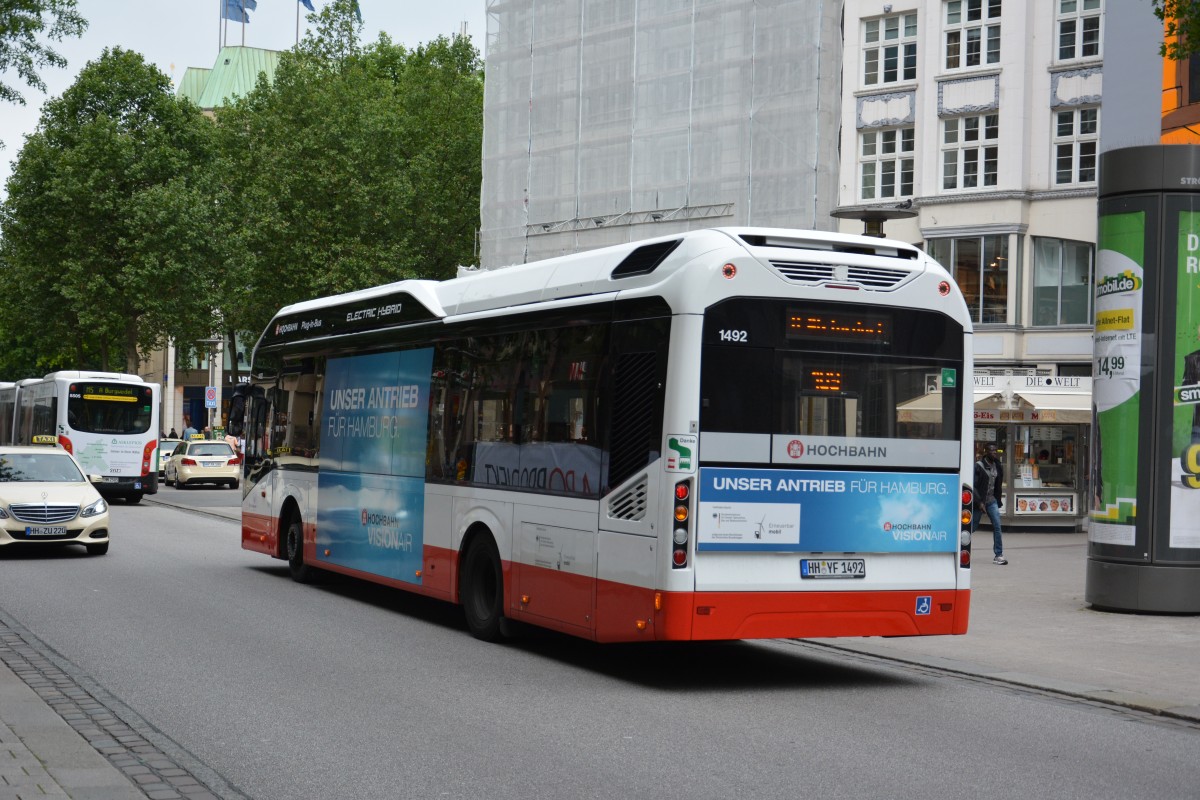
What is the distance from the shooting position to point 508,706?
9617 millimetres

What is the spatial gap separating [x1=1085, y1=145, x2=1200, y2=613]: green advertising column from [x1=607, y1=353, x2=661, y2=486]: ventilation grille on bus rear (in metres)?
7.29

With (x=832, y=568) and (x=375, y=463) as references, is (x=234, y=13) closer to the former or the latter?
(x=375, y=463)

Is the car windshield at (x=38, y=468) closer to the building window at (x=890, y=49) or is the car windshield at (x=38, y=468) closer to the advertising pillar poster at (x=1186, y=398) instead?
the advertising pillar poster at (x=1186, y=398)

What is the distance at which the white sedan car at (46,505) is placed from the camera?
798 inches

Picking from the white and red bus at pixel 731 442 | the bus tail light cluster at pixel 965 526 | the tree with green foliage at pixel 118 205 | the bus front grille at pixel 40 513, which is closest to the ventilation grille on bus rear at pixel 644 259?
the white and red bus at pixel 731 442

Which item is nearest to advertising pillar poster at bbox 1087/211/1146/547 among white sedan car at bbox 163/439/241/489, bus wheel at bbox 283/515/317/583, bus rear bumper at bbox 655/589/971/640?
bus rear bumper at bbox 655/589/971/640

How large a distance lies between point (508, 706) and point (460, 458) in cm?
409

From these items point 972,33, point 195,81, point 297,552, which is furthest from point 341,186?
point 195,81

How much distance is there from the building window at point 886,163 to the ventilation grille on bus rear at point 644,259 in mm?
31107

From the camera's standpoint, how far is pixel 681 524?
1012 cm

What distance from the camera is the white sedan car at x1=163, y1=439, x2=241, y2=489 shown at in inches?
1913

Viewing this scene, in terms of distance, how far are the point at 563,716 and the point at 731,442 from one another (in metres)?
2.16

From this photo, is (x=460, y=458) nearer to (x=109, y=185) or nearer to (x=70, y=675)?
(x=70, y=675)

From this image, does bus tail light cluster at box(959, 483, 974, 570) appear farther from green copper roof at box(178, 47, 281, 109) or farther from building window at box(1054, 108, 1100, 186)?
green copper roof at box(178, 47, 281, 109)
